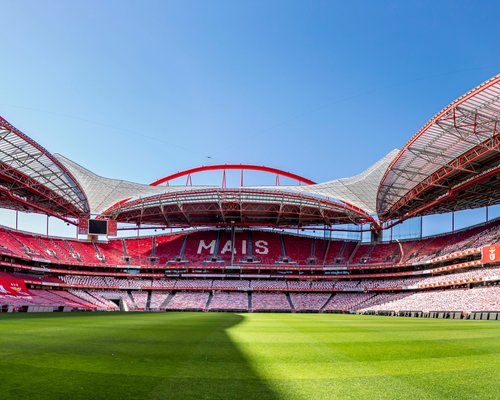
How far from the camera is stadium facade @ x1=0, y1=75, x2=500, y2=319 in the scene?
48844 millimetres

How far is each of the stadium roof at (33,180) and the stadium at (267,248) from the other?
0.92ft

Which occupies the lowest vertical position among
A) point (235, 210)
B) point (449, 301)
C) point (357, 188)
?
point (449, 301)

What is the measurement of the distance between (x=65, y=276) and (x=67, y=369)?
237 ft

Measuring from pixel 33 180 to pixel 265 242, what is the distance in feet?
145

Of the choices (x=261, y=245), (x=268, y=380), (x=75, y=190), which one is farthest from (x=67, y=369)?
(x=261, y=245)

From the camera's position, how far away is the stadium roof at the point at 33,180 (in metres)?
47.9

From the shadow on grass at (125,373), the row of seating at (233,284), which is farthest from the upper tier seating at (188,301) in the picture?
the shadow on grass at (125,373)

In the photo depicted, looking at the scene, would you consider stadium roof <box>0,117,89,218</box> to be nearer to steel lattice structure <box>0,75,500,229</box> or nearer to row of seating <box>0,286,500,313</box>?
steel lattice structure <box>0,75,500,229</box>

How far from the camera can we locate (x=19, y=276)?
2554 inches

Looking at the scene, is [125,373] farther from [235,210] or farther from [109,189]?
[235,210]

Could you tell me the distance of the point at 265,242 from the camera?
8681cm

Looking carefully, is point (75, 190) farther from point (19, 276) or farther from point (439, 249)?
point (439, 249)

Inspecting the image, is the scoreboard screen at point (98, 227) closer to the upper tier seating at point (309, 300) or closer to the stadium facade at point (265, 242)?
the stadium facade at point (265, 242)

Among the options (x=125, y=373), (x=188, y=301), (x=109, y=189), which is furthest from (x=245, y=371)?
(x=188, y=301)
